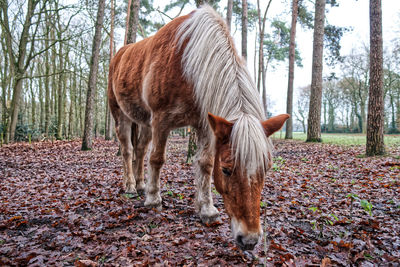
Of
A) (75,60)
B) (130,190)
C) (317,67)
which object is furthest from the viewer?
(75,60)

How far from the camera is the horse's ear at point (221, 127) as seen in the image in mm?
2076

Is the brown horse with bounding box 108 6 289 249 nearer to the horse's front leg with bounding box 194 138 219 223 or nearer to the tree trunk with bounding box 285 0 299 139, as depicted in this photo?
the horse's front leg with bounding box 194 138 219 223

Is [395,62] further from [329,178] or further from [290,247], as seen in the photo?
[290,247]

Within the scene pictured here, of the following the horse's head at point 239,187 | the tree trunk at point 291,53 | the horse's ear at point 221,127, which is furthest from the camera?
the tree trunk at point 291,53

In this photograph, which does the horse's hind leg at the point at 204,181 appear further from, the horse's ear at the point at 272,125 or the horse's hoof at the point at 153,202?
the horse's ear at the point at 272,125

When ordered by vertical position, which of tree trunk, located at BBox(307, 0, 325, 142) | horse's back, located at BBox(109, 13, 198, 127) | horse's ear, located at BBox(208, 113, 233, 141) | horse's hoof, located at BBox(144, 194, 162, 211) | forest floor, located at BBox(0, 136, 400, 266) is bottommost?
forest floor, located at BBox(0, 136, 400, 266)

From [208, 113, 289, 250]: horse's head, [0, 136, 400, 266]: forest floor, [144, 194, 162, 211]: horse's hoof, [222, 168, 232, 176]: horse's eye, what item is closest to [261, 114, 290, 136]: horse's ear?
[208, 113, 289, 250]: horse's head

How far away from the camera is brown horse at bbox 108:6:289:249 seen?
78.4 inches

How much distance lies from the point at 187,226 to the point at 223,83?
184cm

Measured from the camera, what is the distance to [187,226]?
9.78 feet

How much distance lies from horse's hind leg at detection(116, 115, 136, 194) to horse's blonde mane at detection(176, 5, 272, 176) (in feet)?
7.56

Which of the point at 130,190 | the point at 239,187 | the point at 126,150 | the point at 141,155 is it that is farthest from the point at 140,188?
the point at 239,187

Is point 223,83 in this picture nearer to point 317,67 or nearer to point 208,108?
point 208,108

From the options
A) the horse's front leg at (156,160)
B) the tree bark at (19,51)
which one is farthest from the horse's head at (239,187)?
the tree bark at (19,51)
